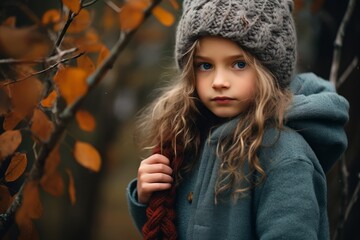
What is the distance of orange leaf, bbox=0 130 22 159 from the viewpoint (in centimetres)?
166

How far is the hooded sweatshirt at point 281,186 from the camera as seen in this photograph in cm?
193

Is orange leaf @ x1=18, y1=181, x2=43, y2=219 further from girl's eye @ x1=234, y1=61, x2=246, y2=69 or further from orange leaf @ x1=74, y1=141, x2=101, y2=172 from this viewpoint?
girl's eye @ x1=234, y1=61, x2=246, y2=69

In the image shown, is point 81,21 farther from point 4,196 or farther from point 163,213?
point 163,213

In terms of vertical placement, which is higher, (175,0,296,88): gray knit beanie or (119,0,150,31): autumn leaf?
(119,0,150,31): autumn leaf

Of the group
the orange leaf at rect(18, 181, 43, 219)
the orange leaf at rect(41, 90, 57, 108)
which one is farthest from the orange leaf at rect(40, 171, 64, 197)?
the orange leaf at rect(41, 90, 57, 108)

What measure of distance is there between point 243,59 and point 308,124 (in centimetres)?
35

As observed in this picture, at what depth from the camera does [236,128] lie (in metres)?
2.11

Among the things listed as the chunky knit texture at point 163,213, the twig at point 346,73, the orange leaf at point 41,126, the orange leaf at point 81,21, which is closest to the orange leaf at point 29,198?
the orange leaf at point 41,126

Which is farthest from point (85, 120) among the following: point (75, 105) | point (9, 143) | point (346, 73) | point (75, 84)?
point (346, 73)

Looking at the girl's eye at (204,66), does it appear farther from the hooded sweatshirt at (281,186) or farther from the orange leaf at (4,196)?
the orange leaf at (4,196)

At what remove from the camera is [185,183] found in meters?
2.33

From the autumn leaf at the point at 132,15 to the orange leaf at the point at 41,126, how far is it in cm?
39

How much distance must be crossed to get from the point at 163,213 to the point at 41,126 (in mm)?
749

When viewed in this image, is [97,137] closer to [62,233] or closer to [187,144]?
[62,233]
